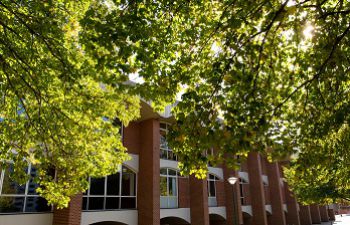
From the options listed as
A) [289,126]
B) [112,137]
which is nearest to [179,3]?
[289,126]

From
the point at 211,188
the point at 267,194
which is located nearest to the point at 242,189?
the point at 211,188

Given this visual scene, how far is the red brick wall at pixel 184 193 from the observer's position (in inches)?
870

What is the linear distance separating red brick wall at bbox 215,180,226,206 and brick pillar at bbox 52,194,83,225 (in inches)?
560

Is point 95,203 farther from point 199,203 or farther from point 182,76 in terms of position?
point 182,76

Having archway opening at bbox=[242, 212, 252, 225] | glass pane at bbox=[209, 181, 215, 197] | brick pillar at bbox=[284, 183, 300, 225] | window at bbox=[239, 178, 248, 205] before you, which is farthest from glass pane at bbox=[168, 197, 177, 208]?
brick pillar at bbox=[284, 183, 300, 225]

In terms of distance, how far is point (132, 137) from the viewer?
66.8ft

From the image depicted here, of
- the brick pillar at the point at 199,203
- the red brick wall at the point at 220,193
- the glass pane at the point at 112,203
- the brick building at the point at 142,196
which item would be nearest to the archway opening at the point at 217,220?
the brick building at the point at 142,196

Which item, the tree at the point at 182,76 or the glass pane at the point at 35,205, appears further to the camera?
the glass pane at the point at 35,205

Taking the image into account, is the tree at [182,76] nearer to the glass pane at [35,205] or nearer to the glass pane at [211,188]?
the glass pane at [35,205]

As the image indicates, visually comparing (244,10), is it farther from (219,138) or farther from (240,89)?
(219,138)

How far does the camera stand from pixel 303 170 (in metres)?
6.59

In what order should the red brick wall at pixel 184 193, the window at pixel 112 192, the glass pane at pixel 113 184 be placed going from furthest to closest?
the red brick wall at pixel 184 193 < the glass pane at pixel 113 184 < the window at pixel 112 192

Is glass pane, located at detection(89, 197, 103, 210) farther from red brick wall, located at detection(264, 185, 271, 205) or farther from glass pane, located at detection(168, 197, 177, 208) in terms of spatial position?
red brick wall, located at detection(264, 185, 271, 205)

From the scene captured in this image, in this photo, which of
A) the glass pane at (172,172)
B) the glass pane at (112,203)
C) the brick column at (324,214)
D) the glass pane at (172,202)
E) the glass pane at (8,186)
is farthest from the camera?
the brick column at (324,214)
